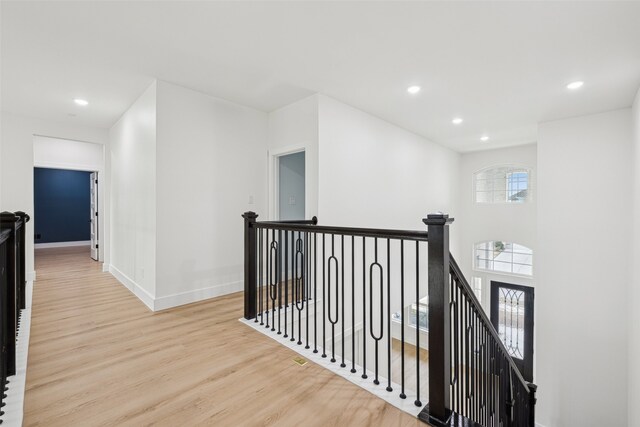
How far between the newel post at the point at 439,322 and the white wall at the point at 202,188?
2982 mm

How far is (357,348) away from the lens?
4133 mm

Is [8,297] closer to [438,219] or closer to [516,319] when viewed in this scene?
[438,219]

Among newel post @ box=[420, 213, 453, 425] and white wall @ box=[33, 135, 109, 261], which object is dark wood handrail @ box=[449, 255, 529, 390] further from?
white wall @ box=[33, 135, 109, 261]

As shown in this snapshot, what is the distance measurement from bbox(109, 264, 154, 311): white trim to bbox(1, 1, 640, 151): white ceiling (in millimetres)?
2457

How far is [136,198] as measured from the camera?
4.02 metres

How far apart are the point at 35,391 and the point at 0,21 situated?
2750 mm

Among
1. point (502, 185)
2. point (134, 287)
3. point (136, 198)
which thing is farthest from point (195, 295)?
point (502, 185)

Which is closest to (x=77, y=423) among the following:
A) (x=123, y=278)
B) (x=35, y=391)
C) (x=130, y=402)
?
(x=130, y=402)

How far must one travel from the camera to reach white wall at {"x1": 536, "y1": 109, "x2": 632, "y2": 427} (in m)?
4.18

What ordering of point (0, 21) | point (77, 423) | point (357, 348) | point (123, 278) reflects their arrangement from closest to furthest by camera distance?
1. point (77, 423)
2. point (0, 21)
3. point (357, 348)
4. point (123, 278)

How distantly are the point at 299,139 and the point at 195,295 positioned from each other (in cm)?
237

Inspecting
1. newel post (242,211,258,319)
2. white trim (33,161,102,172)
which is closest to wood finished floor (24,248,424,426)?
newel post (242,211,258,319)

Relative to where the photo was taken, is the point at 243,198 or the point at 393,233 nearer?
the point at 393,233

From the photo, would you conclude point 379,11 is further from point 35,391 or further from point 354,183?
point 35,391
